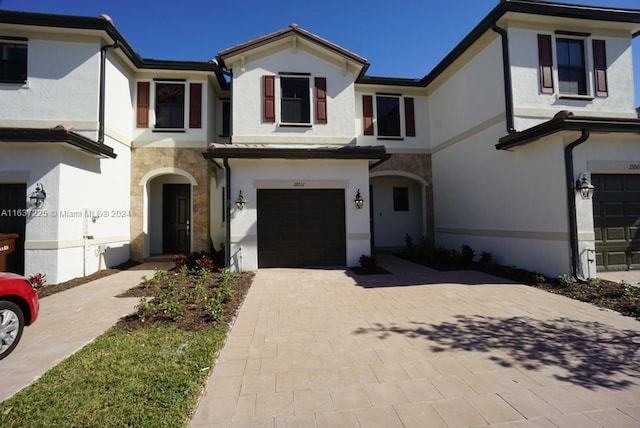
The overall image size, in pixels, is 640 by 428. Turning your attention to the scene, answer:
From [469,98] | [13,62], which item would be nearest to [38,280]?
[13,62]

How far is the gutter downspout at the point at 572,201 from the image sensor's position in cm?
722

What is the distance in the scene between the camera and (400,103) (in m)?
13.0

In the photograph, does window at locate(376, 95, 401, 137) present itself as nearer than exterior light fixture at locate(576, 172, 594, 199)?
Result: No

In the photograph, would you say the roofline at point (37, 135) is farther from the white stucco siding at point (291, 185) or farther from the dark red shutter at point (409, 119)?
the dark red shutter at point (409, 119)

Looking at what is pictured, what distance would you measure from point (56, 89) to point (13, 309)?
8004 millimetres

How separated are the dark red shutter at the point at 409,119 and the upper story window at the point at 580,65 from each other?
5.08 m

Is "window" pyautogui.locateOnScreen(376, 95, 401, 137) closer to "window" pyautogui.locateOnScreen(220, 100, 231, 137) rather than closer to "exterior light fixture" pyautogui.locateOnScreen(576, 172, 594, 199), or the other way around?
"window" pyautogui.locateOnScreen(220, 100, 231, 137)

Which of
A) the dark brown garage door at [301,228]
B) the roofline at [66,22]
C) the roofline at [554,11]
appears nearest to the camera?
the roofline at [66,22]

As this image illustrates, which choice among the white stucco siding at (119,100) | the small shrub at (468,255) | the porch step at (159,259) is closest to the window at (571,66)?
the small shrub at (468,255)

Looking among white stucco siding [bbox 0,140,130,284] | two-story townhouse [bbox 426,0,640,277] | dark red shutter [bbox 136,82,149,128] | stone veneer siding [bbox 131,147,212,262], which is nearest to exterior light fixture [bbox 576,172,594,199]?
two-story townhouse [bbox 426,0,640,277]

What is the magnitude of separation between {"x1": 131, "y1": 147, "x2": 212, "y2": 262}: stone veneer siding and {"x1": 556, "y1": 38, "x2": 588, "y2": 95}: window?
12.5m

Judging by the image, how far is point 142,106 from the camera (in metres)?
11.1

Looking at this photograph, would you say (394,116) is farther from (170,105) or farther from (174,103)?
(170,105)

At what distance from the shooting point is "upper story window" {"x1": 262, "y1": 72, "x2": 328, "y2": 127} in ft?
33.0
